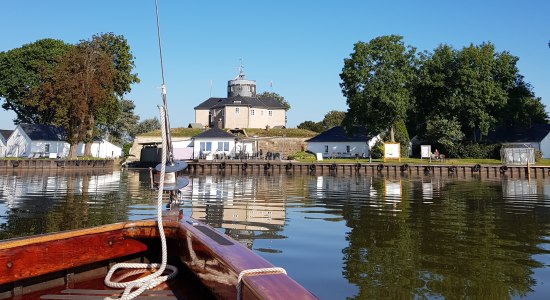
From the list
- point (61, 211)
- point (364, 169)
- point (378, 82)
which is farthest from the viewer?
point (378, 82)

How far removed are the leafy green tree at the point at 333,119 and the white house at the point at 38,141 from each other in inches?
1782

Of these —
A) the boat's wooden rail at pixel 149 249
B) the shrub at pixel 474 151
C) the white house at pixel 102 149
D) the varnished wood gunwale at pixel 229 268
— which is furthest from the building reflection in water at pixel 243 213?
the white house at pixel 102 149

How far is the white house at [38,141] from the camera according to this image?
53875mm

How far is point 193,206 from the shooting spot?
49.2ft

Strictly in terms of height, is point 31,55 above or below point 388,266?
above

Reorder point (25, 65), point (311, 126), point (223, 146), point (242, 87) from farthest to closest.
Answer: point (242, 87)
point (311, 126)
point (25, 65)
point (223, 146)

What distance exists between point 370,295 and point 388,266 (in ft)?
5.20

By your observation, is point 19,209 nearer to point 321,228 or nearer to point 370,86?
point 321,228

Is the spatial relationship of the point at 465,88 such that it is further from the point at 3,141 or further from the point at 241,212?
the point at 3,141

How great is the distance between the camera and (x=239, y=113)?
70375 millimetres

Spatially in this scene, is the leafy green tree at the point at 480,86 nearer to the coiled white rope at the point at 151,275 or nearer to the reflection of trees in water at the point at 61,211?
the reflection of trees in water at the point at 61,211

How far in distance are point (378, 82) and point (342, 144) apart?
11951 mm

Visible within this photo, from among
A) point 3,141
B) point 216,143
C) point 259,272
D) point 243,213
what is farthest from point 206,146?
point 259,272

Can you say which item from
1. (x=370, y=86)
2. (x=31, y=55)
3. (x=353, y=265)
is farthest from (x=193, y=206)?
(x=31, y=55)
